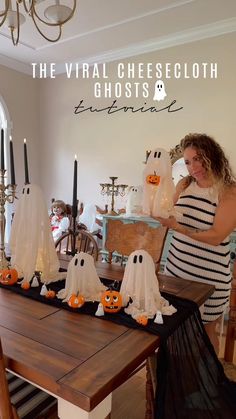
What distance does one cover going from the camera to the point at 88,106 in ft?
11.4

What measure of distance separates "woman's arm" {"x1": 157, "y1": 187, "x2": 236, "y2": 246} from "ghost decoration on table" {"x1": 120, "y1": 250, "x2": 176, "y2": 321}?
300mm

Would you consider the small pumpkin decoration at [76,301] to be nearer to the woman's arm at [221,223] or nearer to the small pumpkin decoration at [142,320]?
the small pumpkin decoration at [142,320]

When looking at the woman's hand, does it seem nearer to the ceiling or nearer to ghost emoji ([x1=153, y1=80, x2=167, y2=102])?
the ceiling

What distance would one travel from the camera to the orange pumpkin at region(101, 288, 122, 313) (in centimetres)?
97

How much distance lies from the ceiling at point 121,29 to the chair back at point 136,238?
1785 millimetres

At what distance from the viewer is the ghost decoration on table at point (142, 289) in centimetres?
98

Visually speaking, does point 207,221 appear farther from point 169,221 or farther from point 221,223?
point 169,221

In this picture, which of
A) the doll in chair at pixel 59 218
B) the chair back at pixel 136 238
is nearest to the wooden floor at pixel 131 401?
the chair back at pixel 136 238

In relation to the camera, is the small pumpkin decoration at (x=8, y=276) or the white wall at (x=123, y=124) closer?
the small pumpkin decoration at (x=8, y=276)

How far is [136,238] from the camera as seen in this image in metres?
1.58

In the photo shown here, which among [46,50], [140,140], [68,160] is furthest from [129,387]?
[46,50]

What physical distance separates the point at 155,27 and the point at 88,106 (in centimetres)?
115

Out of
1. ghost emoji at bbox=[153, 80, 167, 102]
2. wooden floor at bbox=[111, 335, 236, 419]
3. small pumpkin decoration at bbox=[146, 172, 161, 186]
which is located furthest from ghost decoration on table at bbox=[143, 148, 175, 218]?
ghost emoji at bbox=[153, 80, 167, 102]

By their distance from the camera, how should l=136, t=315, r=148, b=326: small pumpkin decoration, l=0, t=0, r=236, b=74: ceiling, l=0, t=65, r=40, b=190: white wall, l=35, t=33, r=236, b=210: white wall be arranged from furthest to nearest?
l=0, t=65, r=40, b=190: white wall → l=35, t=33, r=236, b=210: white wall → l=0, t=0, r=236, b=74: ceiling → l=136, t=315, r=148, b=326: small pumpkin decoration
